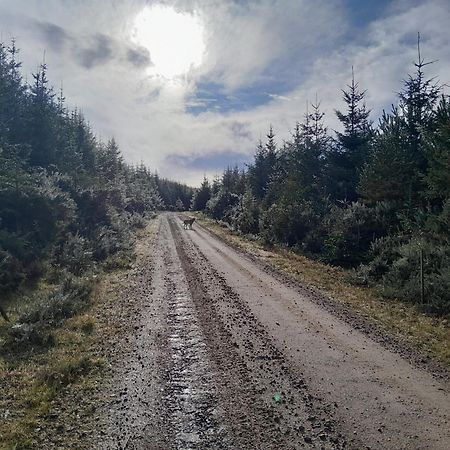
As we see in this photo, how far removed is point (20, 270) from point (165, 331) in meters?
8.55

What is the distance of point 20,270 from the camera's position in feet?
48.4

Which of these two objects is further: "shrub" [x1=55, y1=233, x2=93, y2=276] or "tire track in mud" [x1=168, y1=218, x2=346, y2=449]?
"shrub" [x1=55, y1=233, x2=93, y2=276]

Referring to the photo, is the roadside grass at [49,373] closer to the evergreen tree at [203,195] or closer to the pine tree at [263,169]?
the pine tree at [263,169]

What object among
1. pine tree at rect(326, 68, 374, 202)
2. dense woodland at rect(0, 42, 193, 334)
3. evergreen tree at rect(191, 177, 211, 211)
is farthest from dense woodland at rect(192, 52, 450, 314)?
evergreen tree at rect(191, 177, 211, 211)

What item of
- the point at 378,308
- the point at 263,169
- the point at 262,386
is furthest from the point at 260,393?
the point at 263,169

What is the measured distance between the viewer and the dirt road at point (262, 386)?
193 inches

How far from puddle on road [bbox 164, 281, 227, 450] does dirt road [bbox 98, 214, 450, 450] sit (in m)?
0.02

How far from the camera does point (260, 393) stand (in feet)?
19.8

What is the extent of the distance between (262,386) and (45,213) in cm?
1783

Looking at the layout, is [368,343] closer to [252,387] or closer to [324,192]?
[252,387]

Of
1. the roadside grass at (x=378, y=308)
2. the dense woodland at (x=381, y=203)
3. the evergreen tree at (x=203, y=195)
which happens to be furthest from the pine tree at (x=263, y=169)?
the evergreen tree at (x=203, y=195)

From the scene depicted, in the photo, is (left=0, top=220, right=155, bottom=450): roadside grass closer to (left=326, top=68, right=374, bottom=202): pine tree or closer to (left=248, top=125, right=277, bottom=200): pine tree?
(left=326, top=68, right=374, bottom=202): pine tree

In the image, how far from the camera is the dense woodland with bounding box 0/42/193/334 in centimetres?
1391

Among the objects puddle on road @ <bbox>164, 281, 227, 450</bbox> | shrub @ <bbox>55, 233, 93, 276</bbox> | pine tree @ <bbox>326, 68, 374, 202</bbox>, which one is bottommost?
puddle on road @ <bbox>164, 281, 227, 450</bbox>
